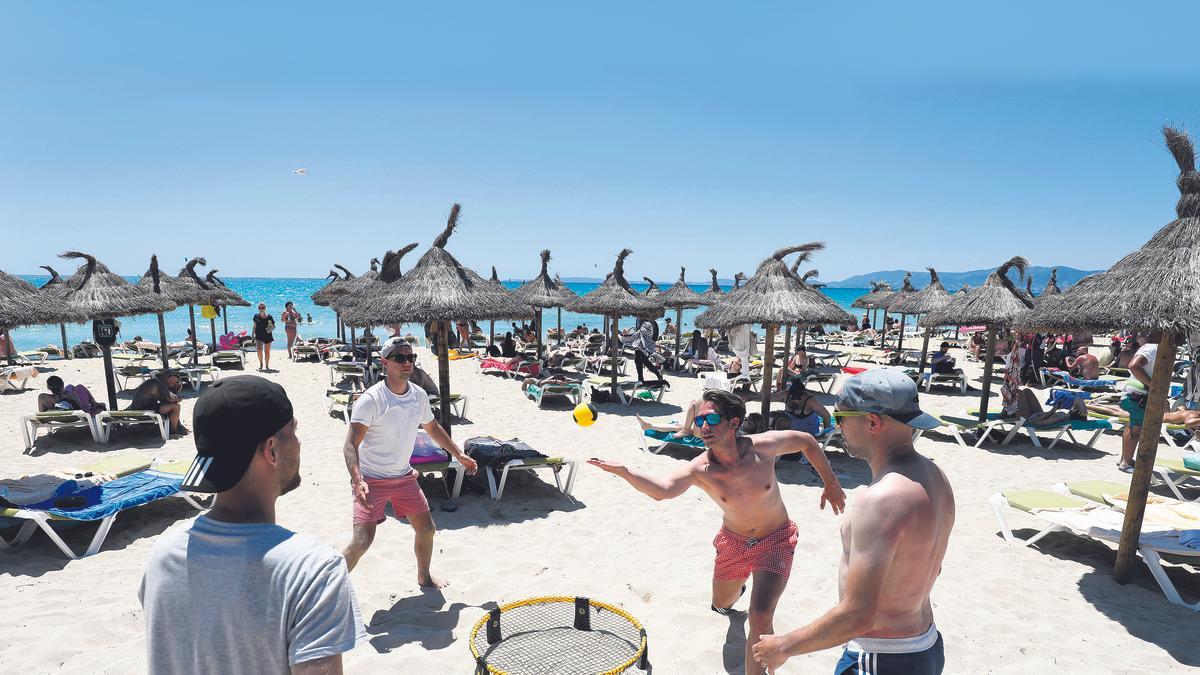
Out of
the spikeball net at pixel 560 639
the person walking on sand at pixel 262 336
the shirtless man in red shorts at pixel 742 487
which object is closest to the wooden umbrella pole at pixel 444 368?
the spikeball net at pixel 560 639

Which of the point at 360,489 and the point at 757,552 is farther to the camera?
the point at 360,489

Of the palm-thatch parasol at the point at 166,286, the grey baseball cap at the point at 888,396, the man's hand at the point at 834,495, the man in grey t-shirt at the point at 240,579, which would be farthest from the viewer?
the palm-thatch parasol at the point at 166,286

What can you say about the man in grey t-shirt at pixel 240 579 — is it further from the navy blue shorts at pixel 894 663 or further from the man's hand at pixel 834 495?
the man's hand at pixel 834 495

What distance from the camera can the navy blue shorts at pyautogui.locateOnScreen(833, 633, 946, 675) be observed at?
197cm

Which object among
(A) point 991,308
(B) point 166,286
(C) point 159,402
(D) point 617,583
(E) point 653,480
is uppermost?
(B) point 166,286

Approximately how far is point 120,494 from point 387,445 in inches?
127

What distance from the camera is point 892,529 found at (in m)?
1.78

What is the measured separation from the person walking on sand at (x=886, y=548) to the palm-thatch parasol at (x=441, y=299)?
5889 mm

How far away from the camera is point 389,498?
3.83m

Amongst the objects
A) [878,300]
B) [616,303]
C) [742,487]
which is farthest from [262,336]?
[878,300]

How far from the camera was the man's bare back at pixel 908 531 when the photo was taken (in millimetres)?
1804

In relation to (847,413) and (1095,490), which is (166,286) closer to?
(847,413)

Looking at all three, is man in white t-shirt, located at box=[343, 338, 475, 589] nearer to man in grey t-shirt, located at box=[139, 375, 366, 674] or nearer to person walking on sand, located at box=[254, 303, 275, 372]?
man in grey t-shirt, located at box=[139, 375, 366, 674]

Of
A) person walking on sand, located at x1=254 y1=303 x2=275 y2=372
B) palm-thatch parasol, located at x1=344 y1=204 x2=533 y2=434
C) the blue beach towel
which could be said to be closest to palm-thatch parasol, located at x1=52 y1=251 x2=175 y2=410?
palm-thatch parasol, located at x1=344 y1=204 x2=533 y2=434
